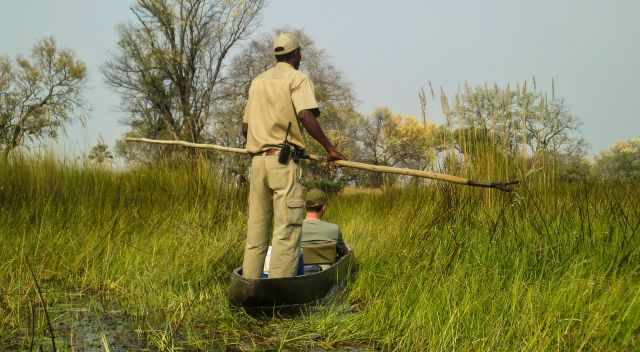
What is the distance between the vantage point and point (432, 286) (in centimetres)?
442

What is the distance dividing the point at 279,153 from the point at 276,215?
0.62 m

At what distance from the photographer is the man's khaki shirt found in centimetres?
549

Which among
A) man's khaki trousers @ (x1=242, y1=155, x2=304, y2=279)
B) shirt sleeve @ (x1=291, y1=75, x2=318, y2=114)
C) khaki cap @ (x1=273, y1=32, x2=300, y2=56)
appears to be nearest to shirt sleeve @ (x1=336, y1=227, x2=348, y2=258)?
man's khaki trousers @ (x1=242, y1=155, x2=304, y2=279)

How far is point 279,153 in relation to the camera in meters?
5.46

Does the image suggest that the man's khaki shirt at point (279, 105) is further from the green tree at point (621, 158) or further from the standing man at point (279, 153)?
the green tree at point (621, 158)

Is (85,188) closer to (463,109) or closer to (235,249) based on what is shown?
(235,249)

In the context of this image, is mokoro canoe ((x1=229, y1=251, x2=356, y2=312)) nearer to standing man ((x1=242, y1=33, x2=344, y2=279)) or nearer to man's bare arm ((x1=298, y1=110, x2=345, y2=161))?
standing man ((x1=242, y1=33, x2=344, y2=279))

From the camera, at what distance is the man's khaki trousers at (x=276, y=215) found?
5402 millimetres

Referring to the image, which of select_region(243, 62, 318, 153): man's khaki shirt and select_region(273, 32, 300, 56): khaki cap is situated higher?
select_region(273, 32, 300, 56): khaki cap

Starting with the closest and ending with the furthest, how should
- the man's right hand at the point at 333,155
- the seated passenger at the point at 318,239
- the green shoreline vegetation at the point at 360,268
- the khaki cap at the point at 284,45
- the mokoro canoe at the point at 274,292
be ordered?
the green shoreline vegetation at the point at 360,268, the mokoro canoe at the point at 274,292, the man's right hand at the point at 333,155, the khaki cap at the point at 284,45, the seated passenger at the point at 318,239

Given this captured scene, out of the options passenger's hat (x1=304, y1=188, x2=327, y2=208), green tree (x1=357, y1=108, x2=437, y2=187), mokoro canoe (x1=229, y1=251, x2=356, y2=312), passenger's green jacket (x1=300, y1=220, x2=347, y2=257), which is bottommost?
mokoro canoe (x1=229, y1=251, x2=356, y2=312)

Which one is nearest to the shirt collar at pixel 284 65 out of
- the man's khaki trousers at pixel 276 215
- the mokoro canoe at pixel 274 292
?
the man's khaki trousers at pixel 276 215

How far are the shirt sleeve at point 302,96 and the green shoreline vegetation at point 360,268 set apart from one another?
5.85ft

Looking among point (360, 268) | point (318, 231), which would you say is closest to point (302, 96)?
point (318, 231)
